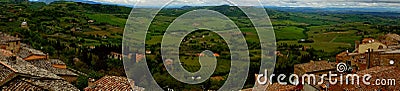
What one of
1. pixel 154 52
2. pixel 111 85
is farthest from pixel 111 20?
pixel 111 85

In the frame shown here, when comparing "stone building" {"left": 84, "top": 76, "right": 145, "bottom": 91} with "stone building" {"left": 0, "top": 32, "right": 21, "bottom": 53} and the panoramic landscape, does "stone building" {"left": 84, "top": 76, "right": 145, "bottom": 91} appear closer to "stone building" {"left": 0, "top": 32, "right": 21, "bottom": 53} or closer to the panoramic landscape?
the panoramic landscape

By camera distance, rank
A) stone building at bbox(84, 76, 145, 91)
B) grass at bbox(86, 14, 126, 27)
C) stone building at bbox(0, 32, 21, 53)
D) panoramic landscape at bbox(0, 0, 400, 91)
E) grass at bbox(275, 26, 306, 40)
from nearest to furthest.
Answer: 1. stone building at bbox(84, 76, 145, 91)
2. panoramic landscape at bbox(0, 0, 400, 91)
3. stone building at bbox(0, 32, 21, 53)
4. grass at bbox(275, 26, 306, 40)
5. grass at bbox(86, 14, 126, 27)

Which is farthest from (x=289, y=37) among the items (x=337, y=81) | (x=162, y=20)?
(x=337, y=81)

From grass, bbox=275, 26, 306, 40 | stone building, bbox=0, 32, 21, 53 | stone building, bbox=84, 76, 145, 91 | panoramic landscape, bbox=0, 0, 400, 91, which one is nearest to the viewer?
stone building, bbox=84, 76, 145, 91

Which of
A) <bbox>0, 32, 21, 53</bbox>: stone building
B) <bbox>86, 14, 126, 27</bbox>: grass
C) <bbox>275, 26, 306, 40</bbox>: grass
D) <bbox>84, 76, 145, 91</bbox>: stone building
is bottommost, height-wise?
<bbox>275, 26, 306, 40</bbox>: grass

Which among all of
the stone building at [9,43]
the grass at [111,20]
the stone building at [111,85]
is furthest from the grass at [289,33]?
the stone building at [111,85]

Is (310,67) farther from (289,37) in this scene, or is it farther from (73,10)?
(73,10)

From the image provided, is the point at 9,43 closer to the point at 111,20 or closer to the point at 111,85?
the point at 111,85

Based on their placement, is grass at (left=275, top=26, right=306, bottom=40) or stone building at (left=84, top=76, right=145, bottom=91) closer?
stone building at (left=84, top=76, right=145, bottom=91)

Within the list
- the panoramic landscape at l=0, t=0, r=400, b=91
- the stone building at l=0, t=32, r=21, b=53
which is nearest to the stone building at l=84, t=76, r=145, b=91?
the panoramic landscape at l=0, t=0, r=400, b=91
